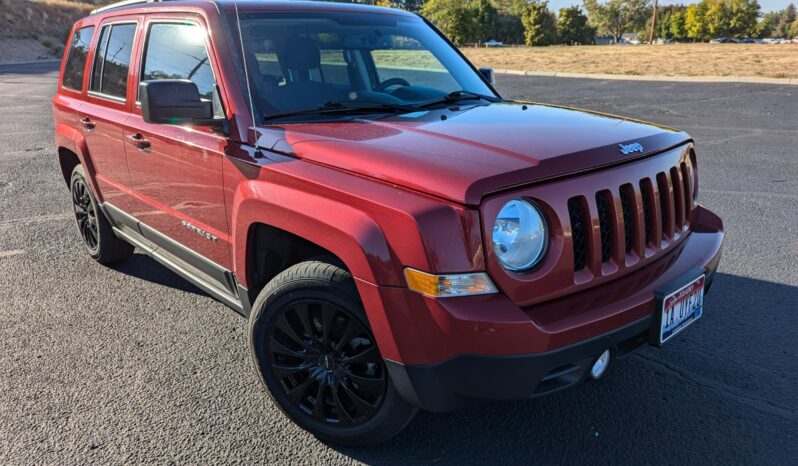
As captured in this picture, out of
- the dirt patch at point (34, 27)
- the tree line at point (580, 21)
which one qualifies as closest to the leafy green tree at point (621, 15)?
the tree line at point (580, 21)

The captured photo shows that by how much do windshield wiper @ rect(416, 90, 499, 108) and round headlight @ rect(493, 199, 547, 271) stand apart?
1236mm

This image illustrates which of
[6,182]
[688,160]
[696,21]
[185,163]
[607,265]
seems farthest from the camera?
[696,21]

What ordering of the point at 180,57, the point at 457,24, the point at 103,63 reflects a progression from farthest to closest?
the point at 457,24 → the point at 103,63 → the point at 180,57

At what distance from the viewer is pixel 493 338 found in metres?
2.02

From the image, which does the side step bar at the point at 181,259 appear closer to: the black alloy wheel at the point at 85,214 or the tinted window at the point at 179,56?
the black alloy wheel at the point at 85,214

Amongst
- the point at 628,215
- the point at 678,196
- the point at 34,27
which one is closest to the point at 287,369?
the point at 628,215

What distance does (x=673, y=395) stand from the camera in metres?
2.96

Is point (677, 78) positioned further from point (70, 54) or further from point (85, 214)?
point (85, 214)

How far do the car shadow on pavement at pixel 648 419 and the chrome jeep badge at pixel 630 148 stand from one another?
84cm

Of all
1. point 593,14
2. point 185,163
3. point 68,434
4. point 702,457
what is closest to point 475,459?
point 702,457

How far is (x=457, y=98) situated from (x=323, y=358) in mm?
1669

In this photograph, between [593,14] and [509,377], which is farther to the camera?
[593,14]

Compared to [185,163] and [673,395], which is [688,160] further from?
[185,163]

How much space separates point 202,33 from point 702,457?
A: 2.97 metres
